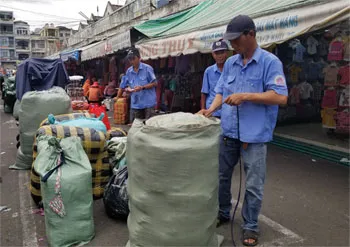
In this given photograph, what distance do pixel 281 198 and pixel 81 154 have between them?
8.00 feet

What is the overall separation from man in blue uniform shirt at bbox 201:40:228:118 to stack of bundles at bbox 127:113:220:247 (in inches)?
74.3

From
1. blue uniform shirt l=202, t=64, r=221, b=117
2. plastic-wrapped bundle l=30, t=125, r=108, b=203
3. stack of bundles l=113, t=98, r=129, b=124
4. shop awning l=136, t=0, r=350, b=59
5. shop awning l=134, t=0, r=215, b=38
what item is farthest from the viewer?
stack of bundles l=113, t=98, r=129, b=124

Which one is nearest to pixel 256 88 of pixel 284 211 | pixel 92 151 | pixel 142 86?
pixel 284 211

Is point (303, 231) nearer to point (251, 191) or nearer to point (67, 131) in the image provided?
point (251, 191)

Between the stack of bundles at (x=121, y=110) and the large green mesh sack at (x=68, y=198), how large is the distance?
6.17 m

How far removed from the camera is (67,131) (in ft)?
12.0

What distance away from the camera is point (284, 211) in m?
3.58

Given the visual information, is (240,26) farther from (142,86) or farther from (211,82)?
(142,86)

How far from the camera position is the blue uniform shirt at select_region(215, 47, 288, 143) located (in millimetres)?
2506

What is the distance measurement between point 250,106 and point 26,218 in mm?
2681

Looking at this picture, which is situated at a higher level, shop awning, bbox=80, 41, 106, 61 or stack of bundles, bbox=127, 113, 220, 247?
shop awning, bbox=80, 41, 106, 61

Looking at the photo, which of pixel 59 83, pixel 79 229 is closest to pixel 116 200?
pixel 79 229

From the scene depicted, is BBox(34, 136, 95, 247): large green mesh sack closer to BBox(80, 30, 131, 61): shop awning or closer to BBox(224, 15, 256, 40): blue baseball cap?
BBox(224, 15, 256, 40): blue baseball cap

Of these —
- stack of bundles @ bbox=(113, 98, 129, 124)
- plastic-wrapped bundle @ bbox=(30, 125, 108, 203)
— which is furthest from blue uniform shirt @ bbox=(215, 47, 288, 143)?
stack of bundles @ bbox=(113, 98, 129, 124)
